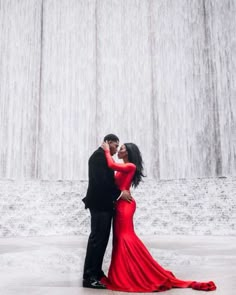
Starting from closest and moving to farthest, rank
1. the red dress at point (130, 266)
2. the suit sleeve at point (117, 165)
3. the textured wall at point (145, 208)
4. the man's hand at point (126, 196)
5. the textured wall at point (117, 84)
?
the red dress at point (130, 266) < the suit sleeve at point (117, 165) < the man's hand at point (126, 196) < the textured wall at point (145, 208) < the textured wall at point (117, 84)

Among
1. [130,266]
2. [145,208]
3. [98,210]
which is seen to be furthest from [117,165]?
[145,208]

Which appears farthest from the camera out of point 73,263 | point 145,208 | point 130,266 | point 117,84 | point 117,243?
point 117,84

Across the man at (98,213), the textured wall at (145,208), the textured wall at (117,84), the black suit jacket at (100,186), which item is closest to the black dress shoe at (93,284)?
the man at (98,213)

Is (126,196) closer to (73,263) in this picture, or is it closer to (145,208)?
(73,263)

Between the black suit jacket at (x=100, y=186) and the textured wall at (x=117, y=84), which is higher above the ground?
the textured wall at (x=117, y=84)

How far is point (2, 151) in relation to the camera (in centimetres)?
707

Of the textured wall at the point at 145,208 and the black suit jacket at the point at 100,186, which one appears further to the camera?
the textured wall at the point at 145,208

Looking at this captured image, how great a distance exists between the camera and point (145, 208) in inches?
237

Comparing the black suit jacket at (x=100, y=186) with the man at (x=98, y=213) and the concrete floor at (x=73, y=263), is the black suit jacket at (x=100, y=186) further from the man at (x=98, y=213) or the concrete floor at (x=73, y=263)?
the concrete floor at (x=73, y=263)

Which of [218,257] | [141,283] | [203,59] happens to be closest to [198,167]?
[203,59]

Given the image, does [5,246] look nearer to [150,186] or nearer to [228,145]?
[150,186]

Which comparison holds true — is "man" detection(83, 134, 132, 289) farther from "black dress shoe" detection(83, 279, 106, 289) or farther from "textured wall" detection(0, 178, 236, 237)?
"textured wall" detection(0, 178, 236, 237)

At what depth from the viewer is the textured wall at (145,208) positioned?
5.70 meters

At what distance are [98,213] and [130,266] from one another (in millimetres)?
387
